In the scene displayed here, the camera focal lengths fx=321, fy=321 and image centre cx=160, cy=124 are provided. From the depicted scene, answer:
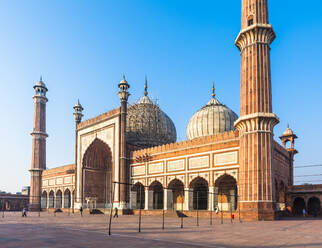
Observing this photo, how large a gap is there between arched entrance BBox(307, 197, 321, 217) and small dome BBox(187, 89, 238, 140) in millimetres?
12741

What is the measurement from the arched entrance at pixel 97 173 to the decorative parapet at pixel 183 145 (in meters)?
7.99

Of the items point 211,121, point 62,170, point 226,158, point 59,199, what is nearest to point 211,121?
point 211,121

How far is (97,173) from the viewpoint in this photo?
4831 centimetres

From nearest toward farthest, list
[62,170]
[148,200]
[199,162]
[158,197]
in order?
[199,162] → [148,200] → [158,197] → [62,170]

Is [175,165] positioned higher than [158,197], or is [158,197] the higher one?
[175,165]

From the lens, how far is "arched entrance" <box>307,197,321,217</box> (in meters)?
35.9

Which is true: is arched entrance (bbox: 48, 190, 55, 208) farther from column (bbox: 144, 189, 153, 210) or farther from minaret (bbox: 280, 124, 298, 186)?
minaret (bbox: 280, 124, 298, 186)

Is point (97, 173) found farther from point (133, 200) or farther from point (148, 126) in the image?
point (148, 126)

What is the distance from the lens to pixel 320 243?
11633mm

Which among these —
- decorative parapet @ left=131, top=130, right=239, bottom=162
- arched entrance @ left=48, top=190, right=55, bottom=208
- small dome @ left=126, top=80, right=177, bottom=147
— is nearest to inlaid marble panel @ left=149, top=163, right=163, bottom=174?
decorative parapet @ left=131, top=130, right=239, bottom=162

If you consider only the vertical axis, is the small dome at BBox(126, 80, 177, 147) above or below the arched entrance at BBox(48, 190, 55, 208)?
above

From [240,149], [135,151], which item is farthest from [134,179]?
[240,149]

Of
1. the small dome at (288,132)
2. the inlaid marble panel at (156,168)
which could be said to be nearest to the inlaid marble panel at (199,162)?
the inlaid marble panel at (156,168)

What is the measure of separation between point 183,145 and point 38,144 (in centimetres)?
3138
